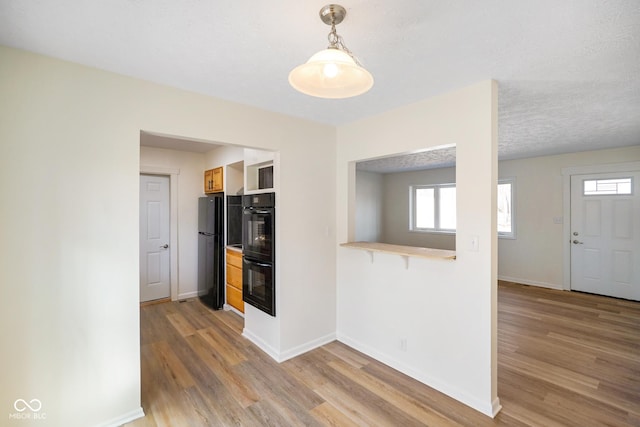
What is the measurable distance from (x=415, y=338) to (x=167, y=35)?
2.89 metres

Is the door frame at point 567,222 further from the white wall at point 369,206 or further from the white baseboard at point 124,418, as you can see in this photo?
the white baseboard at point 124,418

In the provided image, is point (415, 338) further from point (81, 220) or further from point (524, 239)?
point (524, 239)

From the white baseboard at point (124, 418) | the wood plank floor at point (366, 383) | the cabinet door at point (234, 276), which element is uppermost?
the cabinet door at point (234, 276)

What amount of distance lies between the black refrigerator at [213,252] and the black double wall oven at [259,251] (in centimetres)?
118

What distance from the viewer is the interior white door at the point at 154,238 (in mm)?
4625

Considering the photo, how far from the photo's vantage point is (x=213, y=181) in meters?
4.72

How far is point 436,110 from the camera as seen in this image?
2.46 meters

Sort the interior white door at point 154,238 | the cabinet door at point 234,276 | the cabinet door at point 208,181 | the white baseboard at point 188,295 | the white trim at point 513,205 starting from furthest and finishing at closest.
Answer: the white trim at point 513,205, the white baseboard at point 188,295, the cabinet door at point 208,181, the interior white door at point 154,238, the cabinet door at point 234,276

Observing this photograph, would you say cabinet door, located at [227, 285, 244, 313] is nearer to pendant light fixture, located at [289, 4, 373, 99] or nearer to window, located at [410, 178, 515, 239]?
pendant light fixture, located at [289, 4, 373, 99]

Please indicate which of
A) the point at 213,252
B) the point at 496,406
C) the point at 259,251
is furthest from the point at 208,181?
the point at 496,406

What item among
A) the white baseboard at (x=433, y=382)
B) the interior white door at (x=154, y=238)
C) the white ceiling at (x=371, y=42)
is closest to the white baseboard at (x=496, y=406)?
the white baseboard at (x=433, y=382)

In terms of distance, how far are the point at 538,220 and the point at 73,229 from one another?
21.8ft

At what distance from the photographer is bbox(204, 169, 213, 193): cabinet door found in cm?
479

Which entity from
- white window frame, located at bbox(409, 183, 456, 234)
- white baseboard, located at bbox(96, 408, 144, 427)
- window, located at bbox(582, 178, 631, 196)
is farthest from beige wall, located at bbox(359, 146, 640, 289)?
white baseboard, located at bbox(96, 408, 144, 427)
